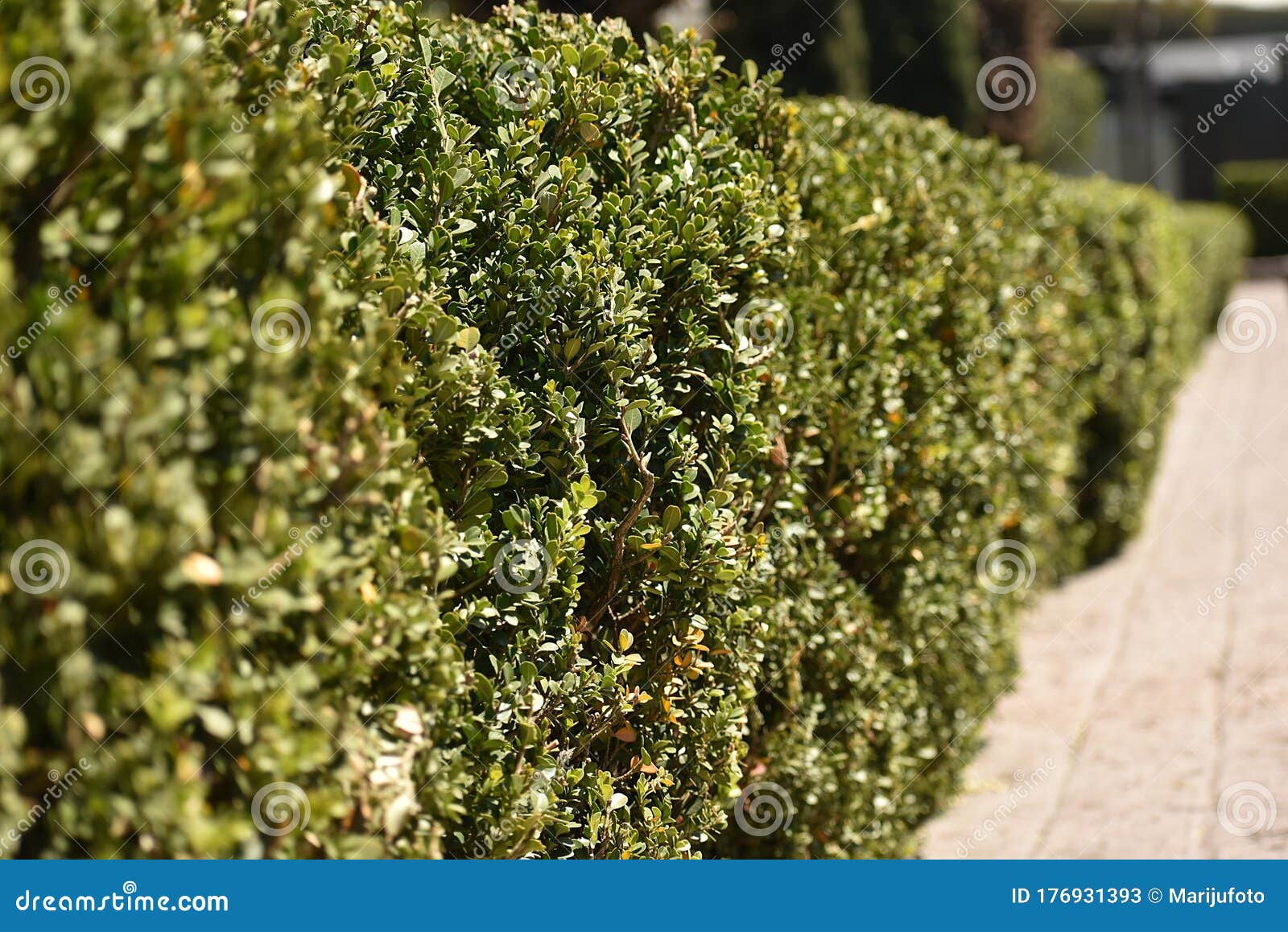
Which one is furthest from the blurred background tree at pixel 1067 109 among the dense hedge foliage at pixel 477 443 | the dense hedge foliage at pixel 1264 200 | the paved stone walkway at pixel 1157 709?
the dense hedge foliage at pixel 477 443

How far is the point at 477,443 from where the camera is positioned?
2.54m

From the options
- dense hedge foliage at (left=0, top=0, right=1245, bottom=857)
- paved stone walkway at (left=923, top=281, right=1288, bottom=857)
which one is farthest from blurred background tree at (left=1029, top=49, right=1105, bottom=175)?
dense hedge foliage at (left=0, top=0, right=1245, bottom=857)

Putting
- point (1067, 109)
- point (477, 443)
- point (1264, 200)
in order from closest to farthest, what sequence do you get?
point (477, 443) < point (1067, 109) < point (1264, 200)

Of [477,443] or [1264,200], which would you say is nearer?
[477,443]

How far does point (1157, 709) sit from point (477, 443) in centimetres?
459

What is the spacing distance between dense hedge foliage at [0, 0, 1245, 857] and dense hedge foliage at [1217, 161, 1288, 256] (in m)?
36.4

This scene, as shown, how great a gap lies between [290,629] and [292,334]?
456 mm

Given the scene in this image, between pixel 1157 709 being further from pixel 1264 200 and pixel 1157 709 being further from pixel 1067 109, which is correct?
pixel 1264 200

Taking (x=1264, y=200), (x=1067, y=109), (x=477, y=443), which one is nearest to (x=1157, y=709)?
(x=477, y=443)

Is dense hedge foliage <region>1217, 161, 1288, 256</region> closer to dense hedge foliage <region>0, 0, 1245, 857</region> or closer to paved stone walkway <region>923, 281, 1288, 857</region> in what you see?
paved stone walkway <region>923, 281, 1288, 857</region>

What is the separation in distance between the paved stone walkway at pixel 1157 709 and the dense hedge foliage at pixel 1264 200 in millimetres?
30889

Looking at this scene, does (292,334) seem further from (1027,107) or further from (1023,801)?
(1027,107)

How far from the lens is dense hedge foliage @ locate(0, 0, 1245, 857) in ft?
5.34

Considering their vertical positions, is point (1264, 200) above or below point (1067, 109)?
above
